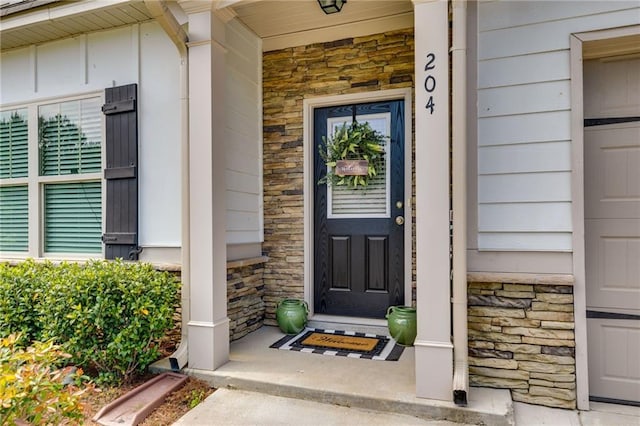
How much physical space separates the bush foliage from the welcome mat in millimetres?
932

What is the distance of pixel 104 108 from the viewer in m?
3.21

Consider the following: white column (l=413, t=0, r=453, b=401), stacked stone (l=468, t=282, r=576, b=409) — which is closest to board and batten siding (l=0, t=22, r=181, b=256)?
white column (l=413, t=0, r=453, b=401)

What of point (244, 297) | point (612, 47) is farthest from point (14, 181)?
point (612, 47)

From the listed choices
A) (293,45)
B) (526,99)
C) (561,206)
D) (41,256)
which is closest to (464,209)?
(561,206)

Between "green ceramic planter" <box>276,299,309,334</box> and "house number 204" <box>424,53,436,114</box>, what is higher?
"house number 204" <box>424,53,436,114</box>

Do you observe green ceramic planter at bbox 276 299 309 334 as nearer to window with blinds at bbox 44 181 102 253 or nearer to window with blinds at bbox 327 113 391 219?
window with blinds at bbox 327 113 391 219

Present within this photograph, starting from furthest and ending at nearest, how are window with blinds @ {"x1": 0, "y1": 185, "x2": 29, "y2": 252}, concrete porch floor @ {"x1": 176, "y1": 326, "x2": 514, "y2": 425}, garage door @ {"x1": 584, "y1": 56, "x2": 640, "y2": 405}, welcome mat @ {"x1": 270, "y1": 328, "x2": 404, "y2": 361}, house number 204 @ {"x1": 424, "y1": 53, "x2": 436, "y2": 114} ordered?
window with blinds @ {"x1": 0, "y1": 185, "x2": 29, "y2": 252}, welcome mat @ {"x1": 270, "y1": 328, "x2": 404, "y2": 361}, garage door @ {"x1": 584, "y1": 56, "x2": 640, "y2": 405}, house number 204 @ {"x1": 424, "y1": 53, "x2": 436, "y2": 114}, concrete porch floor @ {"x1": 176, "y1": 326, "x2": 514, "y2": 425}

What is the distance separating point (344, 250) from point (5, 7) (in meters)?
3.57

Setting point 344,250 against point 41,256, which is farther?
point 41,256

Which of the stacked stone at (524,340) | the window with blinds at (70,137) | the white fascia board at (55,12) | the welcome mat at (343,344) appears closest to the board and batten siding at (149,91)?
the window with blinds at (70,137)

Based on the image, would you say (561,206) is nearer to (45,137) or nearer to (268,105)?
(268,105)

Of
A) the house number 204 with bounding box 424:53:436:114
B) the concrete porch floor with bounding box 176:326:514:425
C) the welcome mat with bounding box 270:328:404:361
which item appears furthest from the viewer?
the welcome mat with bounding box 270:328:404:361

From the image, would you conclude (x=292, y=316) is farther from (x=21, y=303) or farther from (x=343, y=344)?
(x=21, y=303)

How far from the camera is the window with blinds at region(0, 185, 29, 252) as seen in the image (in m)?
3.63
